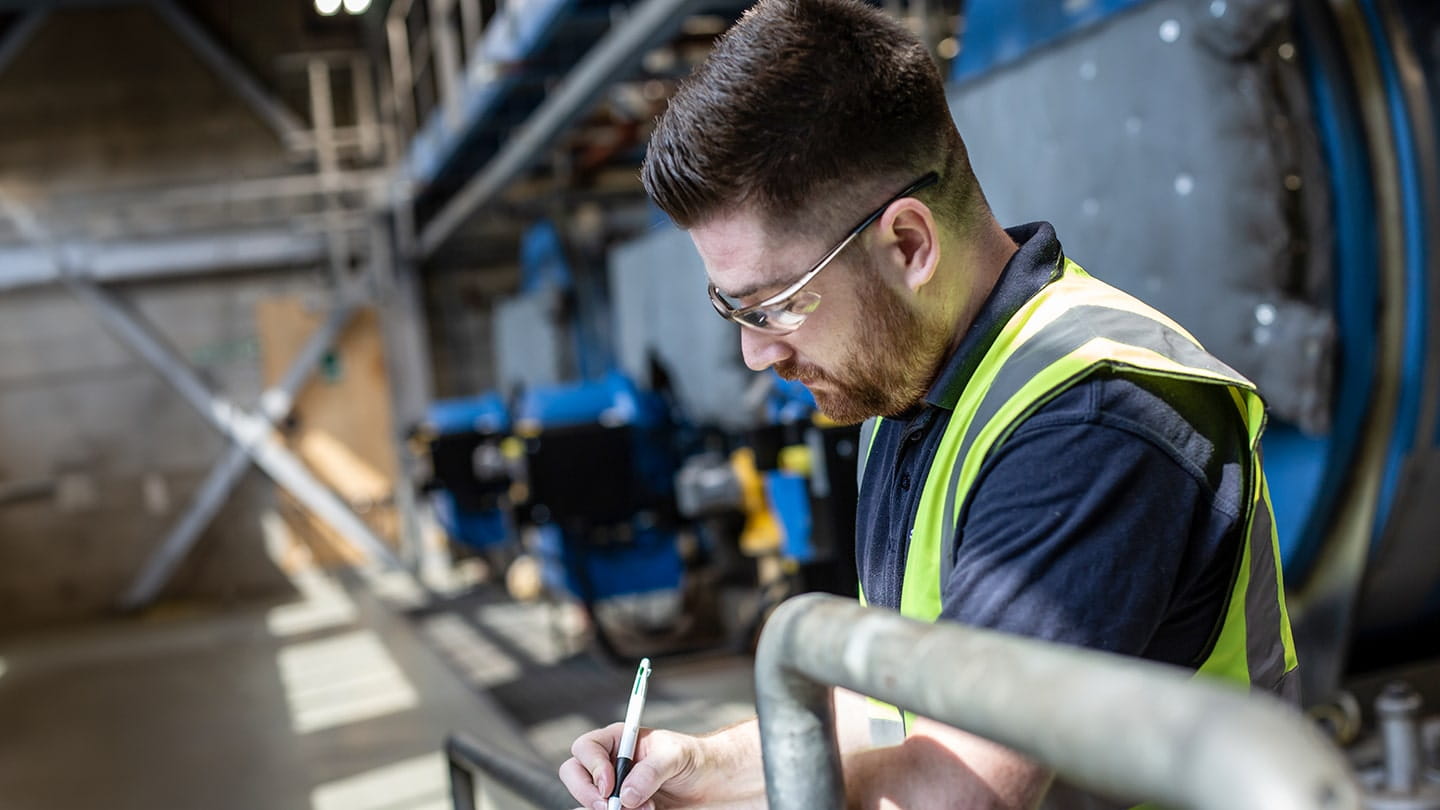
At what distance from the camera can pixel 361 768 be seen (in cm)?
487

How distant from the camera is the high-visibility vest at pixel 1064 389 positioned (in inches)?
35.2

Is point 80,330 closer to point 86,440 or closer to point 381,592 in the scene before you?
point 86,440

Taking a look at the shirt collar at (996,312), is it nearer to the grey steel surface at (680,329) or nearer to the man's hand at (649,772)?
the man's hand at (649,772)

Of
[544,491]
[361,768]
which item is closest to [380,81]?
[544,491]

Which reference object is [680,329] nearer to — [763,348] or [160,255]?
[763,348]

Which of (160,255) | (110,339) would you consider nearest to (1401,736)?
(160,255)

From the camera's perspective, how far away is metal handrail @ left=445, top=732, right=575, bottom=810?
1286mm

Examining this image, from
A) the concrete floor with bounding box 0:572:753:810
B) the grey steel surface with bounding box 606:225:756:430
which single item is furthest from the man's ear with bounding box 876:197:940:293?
the grey steel surface with bounding box 606:225:756:430

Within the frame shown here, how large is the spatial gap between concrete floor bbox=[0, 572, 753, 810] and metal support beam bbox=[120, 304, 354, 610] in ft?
6.36

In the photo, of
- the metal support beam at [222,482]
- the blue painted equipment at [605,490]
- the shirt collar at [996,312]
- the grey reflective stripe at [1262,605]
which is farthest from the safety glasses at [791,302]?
the metal support beam at [222,482]

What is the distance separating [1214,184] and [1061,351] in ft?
5.32

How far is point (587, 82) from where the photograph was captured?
4.76 meters

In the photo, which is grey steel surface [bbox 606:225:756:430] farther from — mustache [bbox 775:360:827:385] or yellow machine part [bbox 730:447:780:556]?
mustache [bbox 775:360:827:385]

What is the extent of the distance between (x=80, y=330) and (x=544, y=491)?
686 cm
